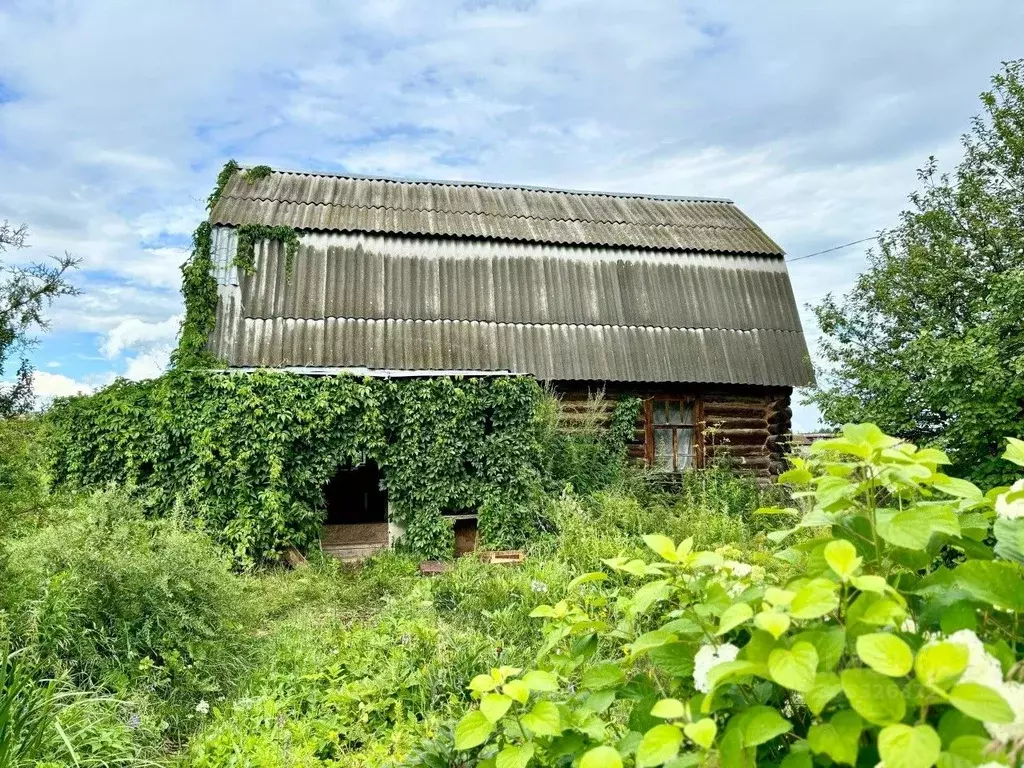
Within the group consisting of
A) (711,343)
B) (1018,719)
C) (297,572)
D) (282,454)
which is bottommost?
(297,572)

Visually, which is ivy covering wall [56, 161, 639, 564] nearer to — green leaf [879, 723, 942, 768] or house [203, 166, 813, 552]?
house [203, 166, 813, 552]

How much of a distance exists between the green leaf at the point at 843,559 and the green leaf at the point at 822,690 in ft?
0.62

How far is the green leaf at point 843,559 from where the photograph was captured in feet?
4.44

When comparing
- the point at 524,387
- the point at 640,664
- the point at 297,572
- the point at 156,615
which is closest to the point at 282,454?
the point at 297,572

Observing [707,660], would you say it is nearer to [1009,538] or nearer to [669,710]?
[669,710]

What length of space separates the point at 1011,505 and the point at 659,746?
0.98m

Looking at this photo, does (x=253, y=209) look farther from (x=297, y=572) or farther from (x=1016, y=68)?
(x=1016, y=68)

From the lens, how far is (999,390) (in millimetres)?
10258

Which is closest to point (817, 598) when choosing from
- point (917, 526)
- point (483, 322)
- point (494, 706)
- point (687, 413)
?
point (917, 526)

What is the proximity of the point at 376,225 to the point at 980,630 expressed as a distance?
1421 cm

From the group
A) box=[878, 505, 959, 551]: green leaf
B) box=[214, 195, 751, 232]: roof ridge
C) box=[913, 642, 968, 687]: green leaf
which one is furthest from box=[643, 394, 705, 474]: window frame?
box=[913, 642, 968, 687]: green leaf

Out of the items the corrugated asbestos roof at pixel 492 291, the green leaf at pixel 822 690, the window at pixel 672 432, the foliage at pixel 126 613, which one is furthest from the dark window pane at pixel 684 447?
the green leaf at pixel 822 690

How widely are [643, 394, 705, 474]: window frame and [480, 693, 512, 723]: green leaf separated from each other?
12939 millimetres

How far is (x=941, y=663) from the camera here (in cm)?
119
